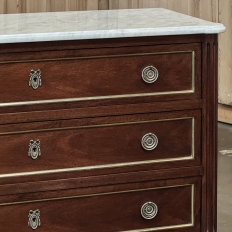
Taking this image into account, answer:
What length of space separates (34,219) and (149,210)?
1.22 ft

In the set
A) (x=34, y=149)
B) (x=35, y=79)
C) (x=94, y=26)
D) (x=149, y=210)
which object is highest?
(x=94, y=26)

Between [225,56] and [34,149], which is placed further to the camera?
[225,56]

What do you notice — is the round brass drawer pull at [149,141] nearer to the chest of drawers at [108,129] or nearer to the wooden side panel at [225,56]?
the chest of drawers at [108,129]

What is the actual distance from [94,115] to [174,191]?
38cm

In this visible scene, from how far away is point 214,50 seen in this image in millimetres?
2072

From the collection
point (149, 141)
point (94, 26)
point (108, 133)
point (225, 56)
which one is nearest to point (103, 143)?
point (108, 133)

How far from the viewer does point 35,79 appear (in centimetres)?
194

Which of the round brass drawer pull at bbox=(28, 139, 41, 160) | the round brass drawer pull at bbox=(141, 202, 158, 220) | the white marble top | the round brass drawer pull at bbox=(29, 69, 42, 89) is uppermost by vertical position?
the white marble top

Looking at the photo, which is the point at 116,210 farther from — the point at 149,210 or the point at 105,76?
the point at 105,76

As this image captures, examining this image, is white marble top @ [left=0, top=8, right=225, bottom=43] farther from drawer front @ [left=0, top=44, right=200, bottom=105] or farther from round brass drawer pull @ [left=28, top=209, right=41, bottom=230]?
round brass drawer pull @ [left=28, top=209, right=41, bottom=230]

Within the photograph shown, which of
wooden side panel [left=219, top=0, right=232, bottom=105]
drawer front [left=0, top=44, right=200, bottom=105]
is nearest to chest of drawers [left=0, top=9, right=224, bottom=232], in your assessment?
drawer front [left=0, top=44, right=200, bottom=105]

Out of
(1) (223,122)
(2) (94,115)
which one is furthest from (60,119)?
(1) (223,122)

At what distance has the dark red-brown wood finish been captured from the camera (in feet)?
6.40

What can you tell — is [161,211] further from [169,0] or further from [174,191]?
[169,0]
